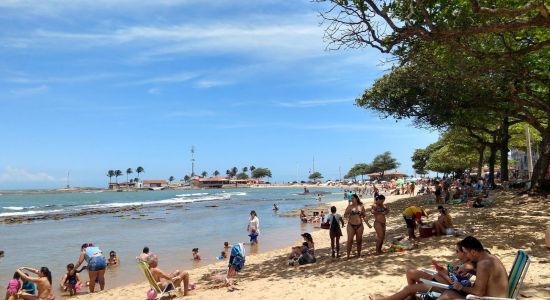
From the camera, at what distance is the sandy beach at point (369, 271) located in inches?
265

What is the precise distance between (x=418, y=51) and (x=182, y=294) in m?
7.09

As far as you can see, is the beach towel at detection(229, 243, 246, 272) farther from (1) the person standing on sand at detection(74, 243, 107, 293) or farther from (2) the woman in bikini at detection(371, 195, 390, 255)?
(1) the person standing on sand at detection(74, 243, 107, 293)

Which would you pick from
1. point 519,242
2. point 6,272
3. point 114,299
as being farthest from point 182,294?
point 6,272

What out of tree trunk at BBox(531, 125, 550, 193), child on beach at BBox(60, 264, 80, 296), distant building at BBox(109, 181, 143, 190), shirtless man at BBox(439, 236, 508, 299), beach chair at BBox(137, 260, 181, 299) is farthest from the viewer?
distant building at BBox(109, 181, 143, 190)

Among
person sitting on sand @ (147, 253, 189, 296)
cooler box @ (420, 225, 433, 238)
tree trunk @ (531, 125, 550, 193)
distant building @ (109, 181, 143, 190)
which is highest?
tree trunk @ (531, 125, 550, 193)

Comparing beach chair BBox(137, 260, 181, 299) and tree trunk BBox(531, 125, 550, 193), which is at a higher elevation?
tree trunk BBox(531, 125, 550, 193)

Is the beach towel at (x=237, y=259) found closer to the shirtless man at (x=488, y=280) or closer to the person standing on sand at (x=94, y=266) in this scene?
the person standing on sand at (x=94, y=266)

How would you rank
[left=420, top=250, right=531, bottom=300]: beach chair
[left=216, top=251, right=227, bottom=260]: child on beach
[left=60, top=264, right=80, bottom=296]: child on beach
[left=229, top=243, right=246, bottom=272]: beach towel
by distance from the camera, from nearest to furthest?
[left=420, top=250, right=531, bottom=300]: beach chair → [left=229, top=243, right=246, bottom=272]: beach towel → [left=60, top=264, right=80, bottom=296]: child on beach → [left=216, top=251, right=227, bottom=260]: child on beach

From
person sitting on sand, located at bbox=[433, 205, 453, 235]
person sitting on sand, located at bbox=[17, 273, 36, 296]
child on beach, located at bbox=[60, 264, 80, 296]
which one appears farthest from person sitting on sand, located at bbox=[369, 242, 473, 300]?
child on beach, located at bbox=[60, 264, 80, 296]

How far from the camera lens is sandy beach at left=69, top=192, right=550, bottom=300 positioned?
22.0 ft

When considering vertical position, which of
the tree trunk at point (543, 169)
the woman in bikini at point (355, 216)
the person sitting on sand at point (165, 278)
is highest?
the tree trunk at point (543, 169)

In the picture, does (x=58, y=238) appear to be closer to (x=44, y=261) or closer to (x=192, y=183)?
(x=44, y=261)

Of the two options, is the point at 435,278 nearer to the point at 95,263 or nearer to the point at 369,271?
the point at 369,271

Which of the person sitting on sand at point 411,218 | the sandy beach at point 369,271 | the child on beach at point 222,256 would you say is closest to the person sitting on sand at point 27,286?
the sandy beach at point 369,271
